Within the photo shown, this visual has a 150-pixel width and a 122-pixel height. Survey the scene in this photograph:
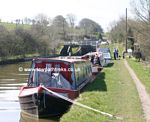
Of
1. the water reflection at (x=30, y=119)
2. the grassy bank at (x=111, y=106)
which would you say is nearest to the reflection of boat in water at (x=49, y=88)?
the water reflection at (x=30, y=119)

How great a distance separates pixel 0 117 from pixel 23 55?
53.4 m

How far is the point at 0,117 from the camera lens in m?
19.1

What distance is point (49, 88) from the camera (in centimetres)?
1836

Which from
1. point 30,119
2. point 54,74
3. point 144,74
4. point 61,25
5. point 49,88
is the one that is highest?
point 61,25

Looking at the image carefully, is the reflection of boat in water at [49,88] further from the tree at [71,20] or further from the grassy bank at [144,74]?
the tree at [71,20]

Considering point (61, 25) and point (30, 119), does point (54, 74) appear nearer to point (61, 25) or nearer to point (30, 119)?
point (30, 119)

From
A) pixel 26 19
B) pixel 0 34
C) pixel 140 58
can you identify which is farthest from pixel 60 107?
pixel 26 19

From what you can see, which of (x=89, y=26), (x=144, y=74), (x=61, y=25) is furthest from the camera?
(x=89, y=26)

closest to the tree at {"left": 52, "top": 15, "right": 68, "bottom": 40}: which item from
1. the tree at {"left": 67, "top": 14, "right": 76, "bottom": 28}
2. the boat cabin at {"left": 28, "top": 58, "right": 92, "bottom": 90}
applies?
the tree at {"left": 67, "top": 14, "right": 76, "bottom": 28}

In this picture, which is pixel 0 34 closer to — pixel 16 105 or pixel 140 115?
pixel 16 105

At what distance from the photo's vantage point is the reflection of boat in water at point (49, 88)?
1653 cm

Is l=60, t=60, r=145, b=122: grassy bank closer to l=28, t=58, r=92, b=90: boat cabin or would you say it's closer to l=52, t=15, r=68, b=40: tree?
l=28, t=58, r=92, b=90: boat cabin

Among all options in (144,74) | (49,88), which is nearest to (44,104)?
(49,88)

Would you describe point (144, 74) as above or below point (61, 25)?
below
